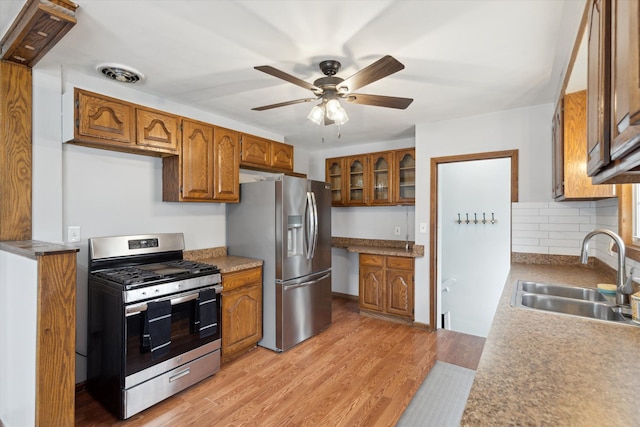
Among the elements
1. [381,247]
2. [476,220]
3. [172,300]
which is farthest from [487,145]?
[172,300]

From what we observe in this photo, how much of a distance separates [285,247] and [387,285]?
1.48m

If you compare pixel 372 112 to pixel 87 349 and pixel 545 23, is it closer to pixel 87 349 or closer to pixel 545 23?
pixel 545 23

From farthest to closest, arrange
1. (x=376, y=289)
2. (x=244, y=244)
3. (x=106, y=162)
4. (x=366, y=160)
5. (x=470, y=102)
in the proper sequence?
(x=366, y=160) → (x=376, y=289) → (x=244, y=244) → (x=470, y=102) → (x=106, y=162)

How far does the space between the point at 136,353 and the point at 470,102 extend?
333cm

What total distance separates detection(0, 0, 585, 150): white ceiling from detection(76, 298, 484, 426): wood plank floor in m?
2.35

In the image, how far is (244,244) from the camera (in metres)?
3.34

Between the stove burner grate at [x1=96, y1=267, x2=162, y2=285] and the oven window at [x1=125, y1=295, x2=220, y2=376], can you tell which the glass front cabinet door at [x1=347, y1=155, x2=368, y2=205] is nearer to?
the oven window at [x1=125, y1=295, x2=220, y2=376]

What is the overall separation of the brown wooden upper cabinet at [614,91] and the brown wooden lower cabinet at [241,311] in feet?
8.36

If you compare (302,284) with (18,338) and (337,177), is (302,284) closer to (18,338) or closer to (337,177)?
(337,177)

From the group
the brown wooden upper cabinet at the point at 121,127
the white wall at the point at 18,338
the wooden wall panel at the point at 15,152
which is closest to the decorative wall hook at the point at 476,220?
the brown wooden upper cabinet at the point at 121,127

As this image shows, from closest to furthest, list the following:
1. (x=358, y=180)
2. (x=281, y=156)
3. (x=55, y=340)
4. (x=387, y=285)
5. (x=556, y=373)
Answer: (x=556, y=373)
(x=55, y=340)
(x=281, y=156)
(x=387, y=285)
(x=358, y=180)

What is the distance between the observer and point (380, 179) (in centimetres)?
431

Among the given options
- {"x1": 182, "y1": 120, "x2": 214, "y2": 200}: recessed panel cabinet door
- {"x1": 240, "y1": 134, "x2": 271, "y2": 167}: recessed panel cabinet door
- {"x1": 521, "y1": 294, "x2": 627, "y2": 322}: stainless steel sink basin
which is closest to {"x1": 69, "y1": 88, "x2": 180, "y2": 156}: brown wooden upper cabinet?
{"x1": 182, "y1": 120, "x2": 214, "y2": 200}: recessed panel cabinet door

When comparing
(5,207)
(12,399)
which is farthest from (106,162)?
(12,399)
